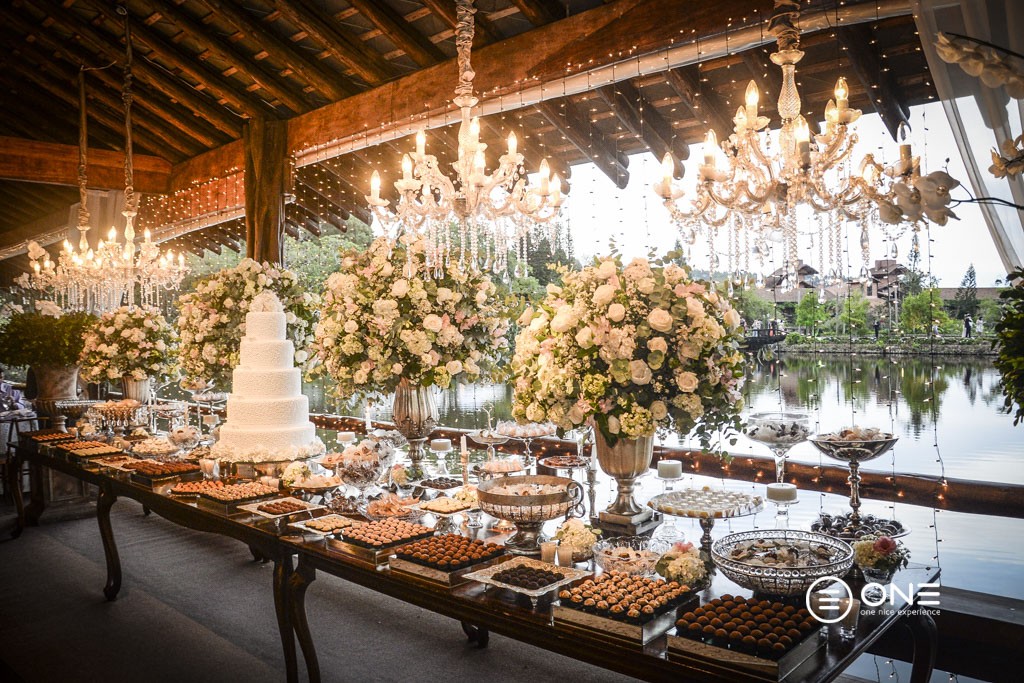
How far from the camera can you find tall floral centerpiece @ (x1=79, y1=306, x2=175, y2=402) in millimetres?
6367

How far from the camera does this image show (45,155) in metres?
8.81

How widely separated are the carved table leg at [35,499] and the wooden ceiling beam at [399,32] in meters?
4.66

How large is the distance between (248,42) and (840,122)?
553 cm

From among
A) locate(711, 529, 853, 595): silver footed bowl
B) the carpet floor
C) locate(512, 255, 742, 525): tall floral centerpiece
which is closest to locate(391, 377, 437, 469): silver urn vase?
the carpet floor

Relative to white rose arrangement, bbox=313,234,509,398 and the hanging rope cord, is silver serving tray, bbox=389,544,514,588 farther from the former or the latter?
the hanging rope cord

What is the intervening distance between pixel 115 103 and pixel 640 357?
855 centimetres

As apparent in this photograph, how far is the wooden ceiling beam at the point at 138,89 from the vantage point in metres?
7.31

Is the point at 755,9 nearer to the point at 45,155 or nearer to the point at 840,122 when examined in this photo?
the point at 840,122

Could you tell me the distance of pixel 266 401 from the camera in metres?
4.40

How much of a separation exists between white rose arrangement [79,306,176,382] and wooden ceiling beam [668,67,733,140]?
4908mm

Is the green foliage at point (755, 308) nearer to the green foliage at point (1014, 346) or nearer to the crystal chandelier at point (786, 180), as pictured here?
the crystal chandelier at point (786, 180)

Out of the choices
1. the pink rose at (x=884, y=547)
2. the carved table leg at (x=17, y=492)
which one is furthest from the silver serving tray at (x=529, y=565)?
the carved table leg at (x=17, y=492)

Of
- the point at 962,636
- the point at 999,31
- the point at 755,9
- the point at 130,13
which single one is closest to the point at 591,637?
the point at 962,636

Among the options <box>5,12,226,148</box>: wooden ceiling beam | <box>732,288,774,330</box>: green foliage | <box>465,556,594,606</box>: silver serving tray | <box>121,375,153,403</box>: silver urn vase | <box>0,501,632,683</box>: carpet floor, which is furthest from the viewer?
<box>5,12,226,148</box>: wooden ceiling beam
